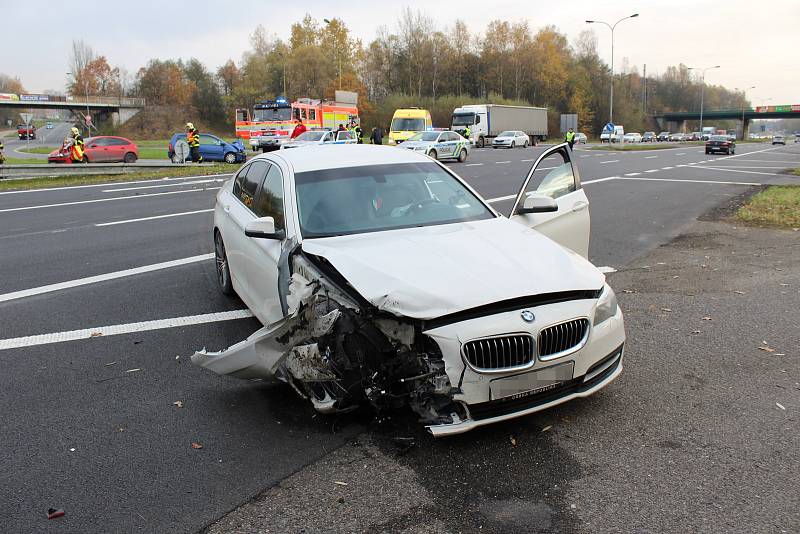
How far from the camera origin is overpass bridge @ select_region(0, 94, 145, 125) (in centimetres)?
9391

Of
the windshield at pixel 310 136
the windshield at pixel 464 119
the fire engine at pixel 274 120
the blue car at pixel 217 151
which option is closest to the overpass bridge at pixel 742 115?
the windshield at pixel 464 119

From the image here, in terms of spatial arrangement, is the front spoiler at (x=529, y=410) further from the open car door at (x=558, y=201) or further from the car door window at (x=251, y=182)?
the car door window at (x=251, y=182)

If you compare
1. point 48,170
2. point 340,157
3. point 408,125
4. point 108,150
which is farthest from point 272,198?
point 408,125

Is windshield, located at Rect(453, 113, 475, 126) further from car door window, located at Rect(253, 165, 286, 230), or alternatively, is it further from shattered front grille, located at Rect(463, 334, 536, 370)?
shattered front grille, located at Rect(463, 334, 536, 370)

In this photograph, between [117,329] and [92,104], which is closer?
Answer: [117,329]

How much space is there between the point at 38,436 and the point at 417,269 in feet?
7.73

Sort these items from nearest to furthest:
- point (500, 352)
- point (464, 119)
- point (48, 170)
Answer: point (500, 352), point (48, 170), point (464, 119)

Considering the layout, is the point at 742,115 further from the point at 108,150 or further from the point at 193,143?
the point at 193,143

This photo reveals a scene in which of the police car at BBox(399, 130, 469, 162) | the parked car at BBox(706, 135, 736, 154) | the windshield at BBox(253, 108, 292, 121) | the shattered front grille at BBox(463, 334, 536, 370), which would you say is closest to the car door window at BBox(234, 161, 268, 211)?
the shattered front grille at BBox(463, 334, 536, 370)

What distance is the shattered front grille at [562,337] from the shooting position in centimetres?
362

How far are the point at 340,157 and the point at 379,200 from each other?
2.68 ft

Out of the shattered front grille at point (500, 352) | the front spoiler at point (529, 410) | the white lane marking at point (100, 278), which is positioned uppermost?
the shattered front grille at point (500, 352)

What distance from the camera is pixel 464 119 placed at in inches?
2216

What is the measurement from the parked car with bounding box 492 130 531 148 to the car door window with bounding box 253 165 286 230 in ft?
159
